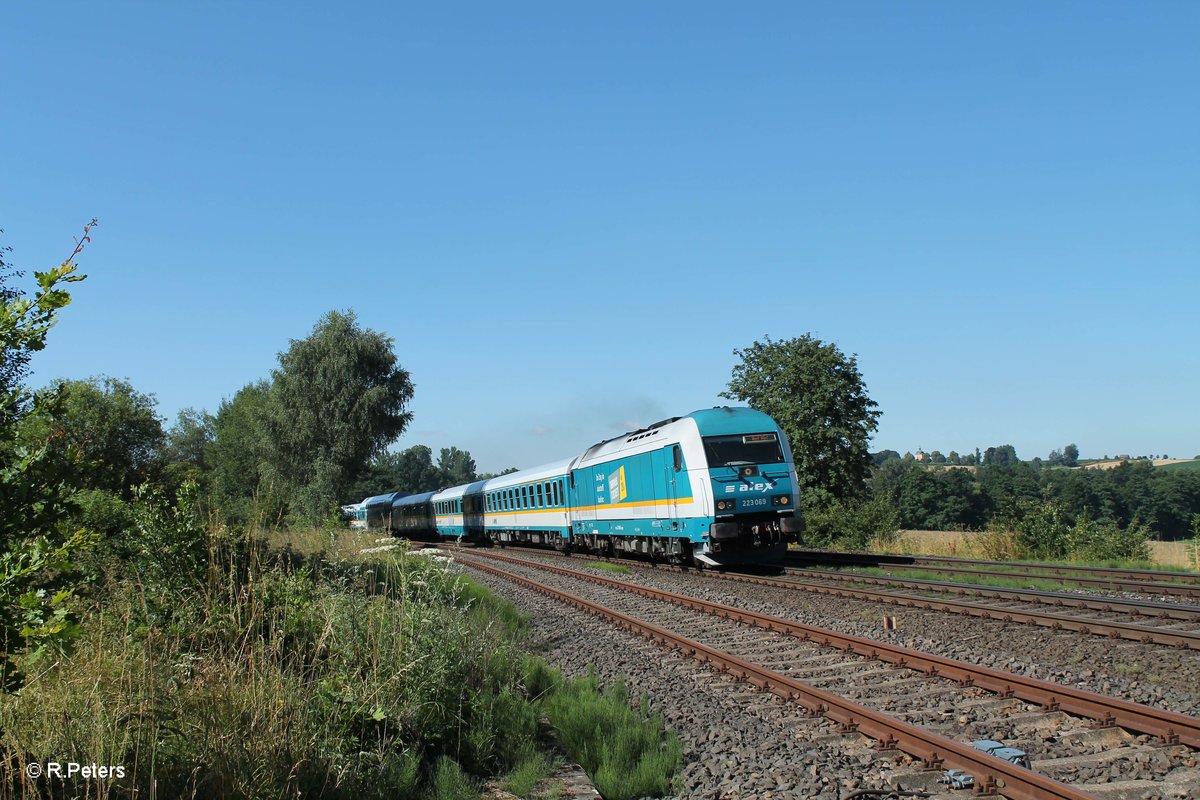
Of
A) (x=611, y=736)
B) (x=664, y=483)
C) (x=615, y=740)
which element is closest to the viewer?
(x=615, y=740)

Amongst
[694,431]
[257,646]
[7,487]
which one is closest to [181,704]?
[257,646]

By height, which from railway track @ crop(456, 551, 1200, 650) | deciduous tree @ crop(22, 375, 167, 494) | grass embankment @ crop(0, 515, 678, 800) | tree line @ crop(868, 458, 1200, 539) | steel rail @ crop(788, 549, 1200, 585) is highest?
deciduous tree @ crop(22, 375, 167, 494)

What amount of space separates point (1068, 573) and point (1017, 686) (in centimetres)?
977

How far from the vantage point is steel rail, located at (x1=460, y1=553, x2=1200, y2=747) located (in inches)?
226

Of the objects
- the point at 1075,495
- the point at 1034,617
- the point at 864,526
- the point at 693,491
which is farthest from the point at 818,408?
the point at 1075,495

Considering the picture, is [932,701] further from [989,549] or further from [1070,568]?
[989,549]

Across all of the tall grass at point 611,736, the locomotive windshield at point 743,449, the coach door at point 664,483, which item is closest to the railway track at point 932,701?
the tall grass at point 611,736

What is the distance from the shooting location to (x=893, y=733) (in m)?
6.05

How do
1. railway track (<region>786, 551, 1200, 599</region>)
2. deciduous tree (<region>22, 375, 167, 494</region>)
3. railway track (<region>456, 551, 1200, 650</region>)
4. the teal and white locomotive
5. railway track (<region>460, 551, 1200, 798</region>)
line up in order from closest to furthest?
railway track (<region>460, 551, 1200, 798</region>) → railway track (<region>456, 551, 1200, 650</region>) → railway track (<region>786, 551, 1200, 599</region>) → the teal and white locomotive → deciduous tree (<region>22, 375, 167, 494</region>)

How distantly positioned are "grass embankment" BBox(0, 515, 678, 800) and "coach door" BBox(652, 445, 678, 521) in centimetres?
1014

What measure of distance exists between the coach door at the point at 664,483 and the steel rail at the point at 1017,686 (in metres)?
6.48

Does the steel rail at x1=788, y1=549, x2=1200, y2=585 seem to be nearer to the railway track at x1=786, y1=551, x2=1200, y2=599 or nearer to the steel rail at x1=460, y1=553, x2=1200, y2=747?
the railway track at x1=786, y1=551, x2=1200, y2=599

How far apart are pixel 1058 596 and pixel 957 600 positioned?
4.37 feet

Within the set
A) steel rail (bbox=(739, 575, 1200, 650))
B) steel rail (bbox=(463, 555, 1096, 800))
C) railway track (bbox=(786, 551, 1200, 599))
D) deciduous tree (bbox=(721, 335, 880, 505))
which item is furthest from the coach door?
deciduous tree (bbox=(721, 335, 880, 505))
